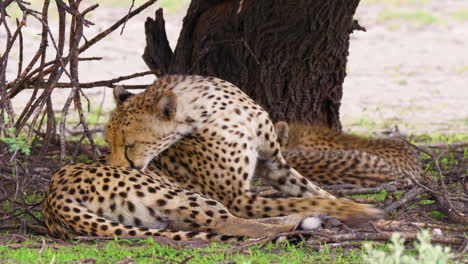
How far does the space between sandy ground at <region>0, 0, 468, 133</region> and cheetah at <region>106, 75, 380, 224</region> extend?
381cm

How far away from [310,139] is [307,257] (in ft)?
7.70

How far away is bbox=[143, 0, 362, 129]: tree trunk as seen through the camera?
5.49 metres

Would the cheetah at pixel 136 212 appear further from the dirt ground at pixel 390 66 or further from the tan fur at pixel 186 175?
the dirt ground at pixel 390 66

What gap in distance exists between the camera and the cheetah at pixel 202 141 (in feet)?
13.8

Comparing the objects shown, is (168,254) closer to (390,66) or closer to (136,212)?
(136,212)

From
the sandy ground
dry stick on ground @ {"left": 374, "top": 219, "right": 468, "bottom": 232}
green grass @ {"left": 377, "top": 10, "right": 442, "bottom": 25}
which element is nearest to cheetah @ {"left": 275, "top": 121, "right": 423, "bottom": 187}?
dry stick on ground @ {"left": 374, "top": 219, "right": 468, "bottom": 232}

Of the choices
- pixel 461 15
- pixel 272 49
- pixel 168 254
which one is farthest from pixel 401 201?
pixel 461 15

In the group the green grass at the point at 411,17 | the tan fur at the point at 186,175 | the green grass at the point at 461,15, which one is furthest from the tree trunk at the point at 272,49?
the green grass at the point at 461,15

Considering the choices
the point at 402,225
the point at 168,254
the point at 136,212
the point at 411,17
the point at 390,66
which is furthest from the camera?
the point at 411,17

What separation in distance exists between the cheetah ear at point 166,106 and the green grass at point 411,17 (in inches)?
385

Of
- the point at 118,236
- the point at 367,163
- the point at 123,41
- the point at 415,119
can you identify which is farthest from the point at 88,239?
the point at 123,41

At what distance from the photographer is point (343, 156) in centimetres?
533

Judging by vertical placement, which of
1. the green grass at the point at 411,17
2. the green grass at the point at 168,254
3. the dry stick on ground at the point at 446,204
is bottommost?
the green grass at the point at 168,254

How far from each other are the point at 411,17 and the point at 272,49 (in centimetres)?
847
